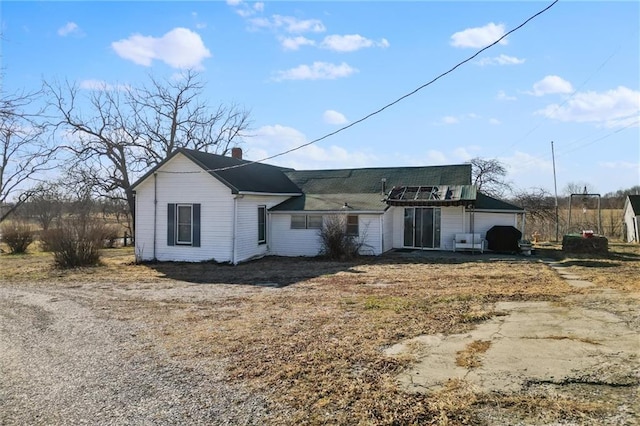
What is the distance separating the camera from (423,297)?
934 cm

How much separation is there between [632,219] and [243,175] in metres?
24.2

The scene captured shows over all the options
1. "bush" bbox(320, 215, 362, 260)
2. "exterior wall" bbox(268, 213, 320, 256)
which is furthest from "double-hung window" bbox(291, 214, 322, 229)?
"bush" bbox(320, 215, 362, 260)

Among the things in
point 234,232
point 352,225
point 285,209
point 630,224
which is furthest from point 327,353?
point 630,224

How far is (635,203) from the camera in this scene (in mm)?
26891

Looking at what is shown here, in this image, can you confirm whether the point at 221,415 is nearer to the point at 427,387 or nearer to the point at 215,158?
the point at 427,387

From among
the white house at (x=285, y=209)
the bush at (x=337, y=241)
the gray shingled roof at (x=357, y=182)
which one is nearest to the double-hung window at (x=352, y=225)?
the white house at (x=285, y=209)

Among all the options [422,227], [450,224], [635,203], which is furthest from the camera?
[635,203]

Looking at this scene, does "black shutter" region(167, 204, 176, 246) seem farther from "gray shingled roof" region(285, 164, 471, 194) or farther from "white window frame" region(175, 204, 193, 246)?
"gray shingled roof" region(285, 164, 471, 194)

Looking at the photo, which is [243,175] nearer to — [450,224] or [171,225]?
[171,225]

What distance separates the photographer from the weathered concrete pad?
15.2 ft

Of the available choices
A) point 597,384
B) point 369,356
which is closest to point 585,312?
point 597,384

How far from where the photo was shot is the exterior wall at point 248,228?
1631 cm

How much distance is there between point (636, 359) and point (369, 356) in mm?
3090

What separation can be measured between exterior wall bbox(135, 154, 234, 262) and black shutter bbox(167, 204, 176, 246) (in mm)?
146
